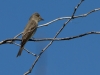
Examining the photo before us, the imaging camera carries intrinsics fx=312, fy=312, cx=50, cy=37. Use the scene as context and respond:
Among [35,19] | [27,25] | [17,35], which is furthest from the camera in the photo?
[35,19]

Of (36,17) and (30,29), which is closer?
(30,29)

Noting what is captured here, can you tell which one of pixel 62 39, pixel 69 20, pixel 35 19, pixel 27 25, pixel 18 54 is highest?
pixel 35 19

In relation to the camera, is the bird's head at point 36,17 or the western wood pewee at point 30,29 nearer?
the western wood pewee at point 30,29

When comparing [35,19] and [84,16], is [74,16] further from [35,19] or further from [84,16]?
[35,19]

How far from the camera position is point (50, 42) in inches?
137

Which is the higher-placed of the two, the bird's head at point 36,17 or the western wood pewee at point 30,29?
the bird's head at point 36,17

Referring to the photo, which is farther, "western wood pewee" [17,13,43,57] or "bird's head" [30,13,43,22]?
"bird's head" [30,13,43,22]

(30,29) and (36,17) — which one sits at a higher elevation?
(36,17)

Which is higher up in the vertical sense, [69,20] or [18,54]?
[18,54]

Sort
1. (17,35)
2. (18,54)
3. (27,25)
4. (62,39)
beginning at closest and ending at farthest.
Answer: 1. (62,39)
2. (17,35)
3. (18,54)
4. (27,25)

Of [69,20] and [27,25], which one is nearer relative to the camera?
[69,20]

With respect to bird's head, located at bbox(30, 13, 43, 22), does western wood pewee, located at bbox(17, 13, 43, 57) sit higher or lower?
lower

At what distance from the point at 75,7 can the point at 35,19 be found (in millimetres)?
3180

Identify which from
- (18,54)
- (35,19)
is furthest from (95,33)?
(35,19)
